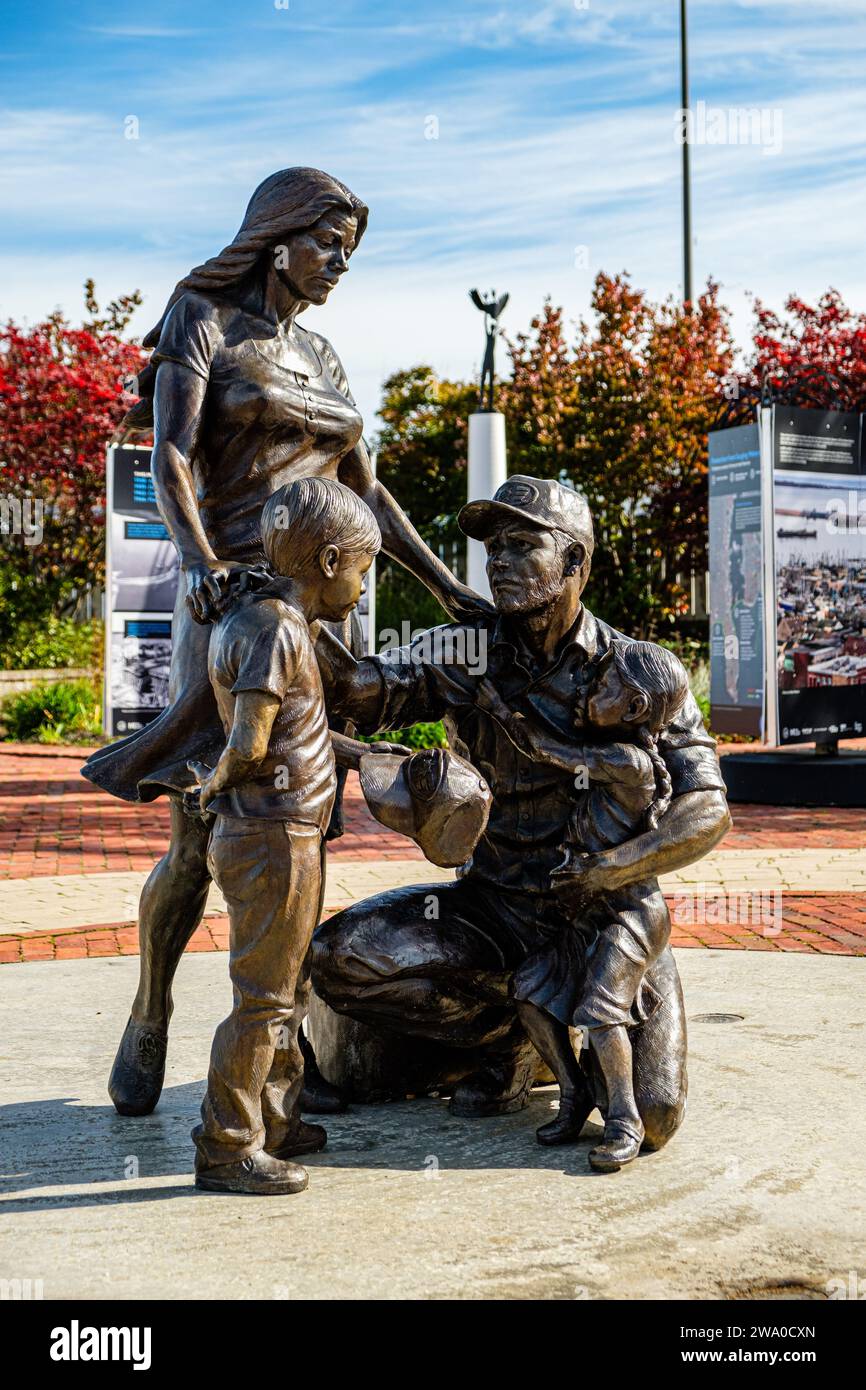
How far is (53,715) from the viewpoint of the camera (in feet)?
55.7

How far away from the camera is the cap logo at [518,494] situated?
3.79m

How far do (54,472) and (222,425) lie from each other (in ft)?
52.9

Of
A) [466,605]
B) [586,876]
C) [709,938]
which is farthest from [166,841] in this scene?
[586,876]

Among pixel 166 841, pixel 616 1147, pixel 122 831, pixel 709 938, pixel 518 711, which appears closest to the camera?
pixel 616 1147

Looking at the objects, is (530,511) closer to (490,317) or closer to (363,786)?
(363,786)

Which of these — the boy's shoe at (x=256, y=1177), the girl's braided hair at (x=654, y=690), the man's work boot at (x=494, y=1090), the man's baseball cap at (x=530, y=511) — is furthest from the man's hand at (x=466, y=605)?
the boy's shoe at (x=256, y=1177)

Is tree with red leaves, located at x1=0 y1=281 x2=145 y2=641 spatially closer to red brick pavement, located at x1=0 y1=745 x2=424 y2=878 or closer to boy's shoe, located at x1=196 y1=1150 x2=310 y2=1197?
red brick pavement, located at x1=0 y1=745 x2=424 y2=878

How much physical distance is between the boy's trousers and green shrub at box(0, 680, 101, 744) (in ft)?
45.3

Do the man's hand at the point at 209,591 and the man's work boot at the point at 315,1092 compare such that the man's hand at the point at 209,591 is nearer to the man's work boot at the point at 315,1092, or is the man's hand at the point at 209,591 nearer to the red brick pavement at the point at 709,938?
the man's work boot at the point at 315,1092

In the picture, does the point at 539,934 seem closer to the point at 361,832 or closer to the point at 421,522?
the point at 361,832

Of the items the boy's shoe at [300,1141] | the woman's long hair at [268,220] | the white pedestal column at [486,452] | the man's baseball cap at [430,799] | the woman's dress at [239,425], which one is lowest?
the boy's shoe at [300,1141]

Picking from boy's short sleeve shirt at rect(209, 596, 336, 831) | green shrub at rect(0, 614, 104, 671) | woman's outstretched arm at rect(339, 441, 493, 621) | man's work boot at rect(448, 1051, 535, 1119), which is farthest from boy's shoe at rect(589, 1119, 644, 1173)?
green shrub at rect(0, 614, 104, 671)

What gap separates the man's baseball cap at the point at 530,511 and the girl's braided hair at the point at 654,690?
12.6 inches

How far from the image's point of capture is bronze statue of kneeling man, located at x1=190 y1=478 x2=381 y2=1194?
324 centimetres
